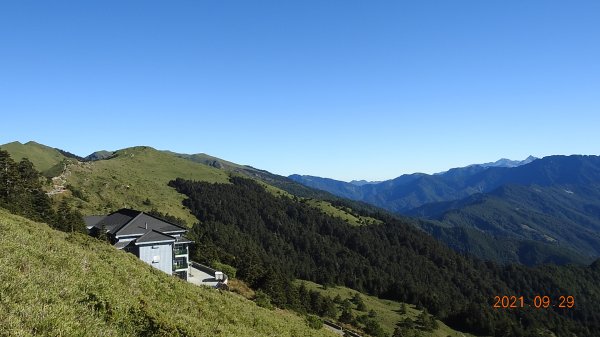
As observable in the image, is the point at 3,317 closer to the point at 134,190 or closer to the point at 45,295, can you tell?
the point at 45,295

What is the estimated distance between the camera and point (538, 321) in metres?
167

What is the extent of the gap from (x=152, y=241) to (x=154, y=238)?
0.53m

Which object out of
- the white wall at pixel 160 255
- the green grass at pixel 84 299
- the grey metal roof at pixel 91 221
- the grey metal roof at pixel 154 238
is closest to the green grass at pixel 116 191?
the grey metal roof at pixel 91 221

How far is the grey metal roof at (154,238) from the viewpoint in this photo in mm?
52906

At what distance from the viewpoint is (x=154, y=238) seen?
176 ft

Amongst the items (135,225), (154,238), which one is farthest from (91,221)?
(154,238)

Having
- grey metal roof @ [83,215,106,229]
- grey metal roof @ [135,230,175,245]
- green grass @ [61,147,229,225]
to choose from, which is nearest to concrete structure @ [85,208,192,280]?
grey metal roof @ [135,230,175,245]

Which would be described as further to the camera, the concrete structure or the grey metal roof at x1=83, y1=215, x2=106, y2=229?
the grey metal roof at x1=83, y1=215, x2=106, y2=229

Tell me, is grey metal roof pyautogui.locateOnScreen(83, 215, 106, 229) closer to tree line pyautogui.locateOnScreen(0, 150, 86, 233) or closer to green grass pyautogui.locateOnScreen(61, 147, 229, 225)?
tree line pyautogui.locateOnScreen(0, 150, 86, 233)

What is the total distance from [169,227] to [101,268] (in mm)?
42382

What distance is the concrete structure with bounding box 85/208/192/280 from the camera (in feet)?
174

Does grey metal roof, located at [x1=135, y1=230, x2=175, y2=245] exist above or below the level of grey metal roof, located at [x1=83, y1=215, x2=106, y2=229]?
below

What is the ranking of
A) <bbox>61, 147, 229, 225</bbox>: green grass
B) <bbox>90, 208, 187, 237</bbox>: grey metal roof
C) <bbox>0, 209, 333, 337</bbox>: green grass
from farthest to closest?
<bbox>61, 147, 229, 225</bbox>: green grass < <bbox>90, 208, 187, 237</bbox>: grey metal roof < <bbox>0, 209, 333, 337</bbox>: green grass

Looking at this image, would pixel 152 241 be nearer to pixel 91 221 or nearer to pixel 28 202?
pixel 91 221
